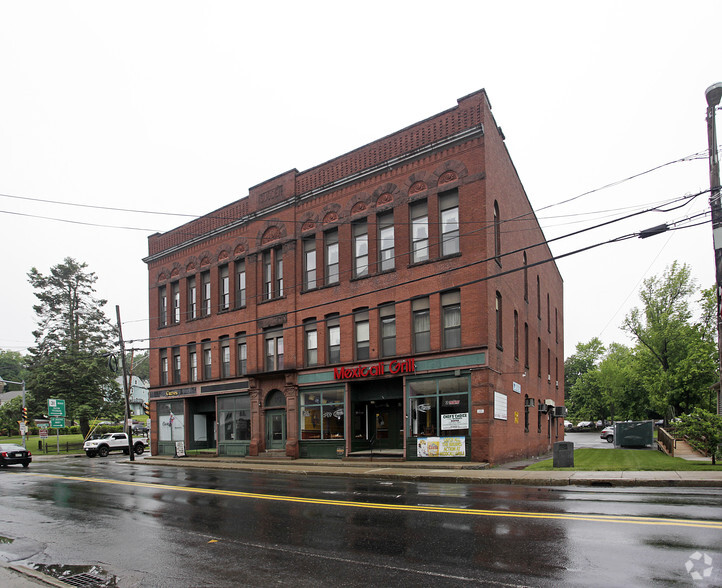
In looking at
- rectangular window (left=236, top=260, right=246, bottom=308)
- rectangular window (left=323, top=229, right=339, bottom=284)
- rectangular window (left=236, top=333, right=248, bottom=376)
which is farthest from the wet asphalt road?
rectangular window (left=236, top=260, right=246, bottom=308)

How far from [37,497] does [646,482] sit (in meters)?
16.9

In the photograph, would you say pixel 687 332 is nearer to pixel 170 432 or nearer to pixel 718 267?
pixel 718 267

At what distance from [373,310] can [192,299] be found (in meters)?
15.9

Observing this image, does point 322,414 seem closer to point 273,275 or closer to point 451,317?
point 273,275

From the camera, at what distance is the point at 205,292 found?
117ft

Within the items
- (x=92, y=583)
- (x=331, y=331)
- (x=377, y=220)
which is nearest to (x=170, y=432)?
(x=331, y=331)

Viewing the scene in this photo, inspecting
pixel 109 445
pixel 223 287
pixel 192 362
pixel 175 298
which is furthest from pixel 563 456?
pixel 109 445

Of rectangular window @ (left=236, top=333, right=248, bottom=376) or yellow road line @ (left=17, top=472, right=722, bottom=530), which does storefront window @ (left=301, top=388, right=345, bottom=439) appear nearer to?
rectangular window @ (left=236, top=333, right=248, bottom=376)

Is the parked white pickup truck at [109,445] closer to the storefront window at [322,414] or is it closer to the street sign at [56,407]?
the street sign at [56,407]

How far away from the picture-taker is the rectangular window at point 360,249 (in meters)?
27.0

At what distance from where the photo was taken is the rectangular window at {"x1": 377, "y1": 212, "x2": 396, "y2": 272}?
85.1 feet

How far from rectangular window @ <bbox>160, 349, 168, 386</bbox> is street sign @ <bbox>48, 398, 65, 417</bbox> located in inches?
629

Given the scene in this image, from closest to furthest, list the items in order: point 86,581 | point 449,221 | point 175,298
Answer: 1. point 86,581
2. point 449,221
3. point 175,298

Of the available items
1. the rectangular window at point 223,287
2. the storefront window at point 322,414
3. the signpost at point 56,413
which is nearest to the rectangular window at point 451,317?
the storefront window at point 322,414
